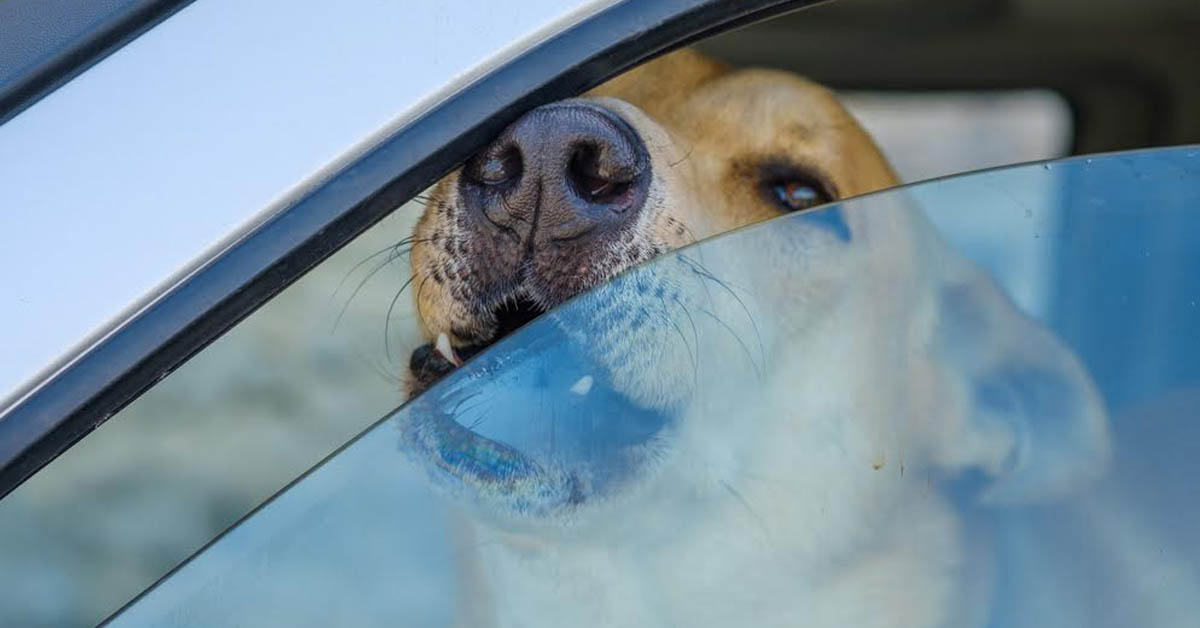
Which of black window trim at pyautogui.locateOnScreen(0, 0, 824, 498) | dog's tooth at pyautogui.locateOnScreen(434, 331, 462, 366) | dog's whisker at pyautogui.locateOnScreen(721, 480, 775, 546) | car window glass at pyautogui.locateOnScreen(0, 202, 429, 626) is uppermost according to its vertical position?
black window trim at pyautogui.locateOnScreen(0, 0, 824, 498)

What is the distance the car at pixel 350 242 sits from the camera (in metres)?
1.02

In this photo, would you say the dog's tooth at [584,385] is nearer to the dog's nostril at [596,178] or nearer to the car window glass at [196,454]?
the dog's nostril at [596,178]

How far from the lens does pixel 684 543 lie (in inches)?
46.2

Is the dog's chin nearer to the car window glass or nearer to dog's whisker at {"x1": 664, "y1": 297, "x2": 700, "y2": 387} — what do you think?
dog's whisker at {"x1": 664, "y1": 297, "x2": 700, "y2": 387}

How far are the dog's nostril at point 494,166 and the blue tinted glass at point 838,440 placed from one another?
0.17m

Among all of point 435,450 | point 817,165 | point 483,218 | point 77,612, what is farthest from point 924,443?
point 77,612

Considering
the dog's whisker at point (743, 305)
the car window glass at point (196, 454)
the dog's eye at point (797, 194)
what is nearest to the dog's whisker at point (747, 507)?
the dog's whisker at point (743, 305)

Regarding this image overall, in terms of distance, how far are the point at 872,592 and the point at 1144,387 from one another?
292 millimetres

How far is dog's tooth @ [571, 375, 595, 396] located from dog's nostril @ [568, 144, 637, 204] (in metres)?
0.45

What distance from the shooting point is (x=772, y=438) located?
1.17 meters

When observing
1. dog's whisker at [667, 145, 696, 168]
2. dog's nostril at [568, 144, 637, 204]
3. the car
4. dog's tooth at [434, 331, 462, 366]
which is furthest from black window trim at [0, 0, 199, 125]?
dog's whisker at [667, 145, 696, 168]

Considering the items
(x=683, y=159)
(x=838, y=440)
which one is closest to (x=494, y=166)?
(x=838, y=440)

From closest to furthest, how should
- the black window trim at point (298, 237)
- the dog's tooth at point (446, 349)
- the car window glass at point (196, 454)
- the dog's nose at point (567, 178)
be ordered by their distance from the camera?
the black window trim at point (298, 237)
the dog's nose at point (567, 178)
the dog's tooth at point (446, 349)
the car window glass at point (196, 454)

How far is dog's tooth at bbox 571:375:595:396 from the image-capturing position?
3.77ft
